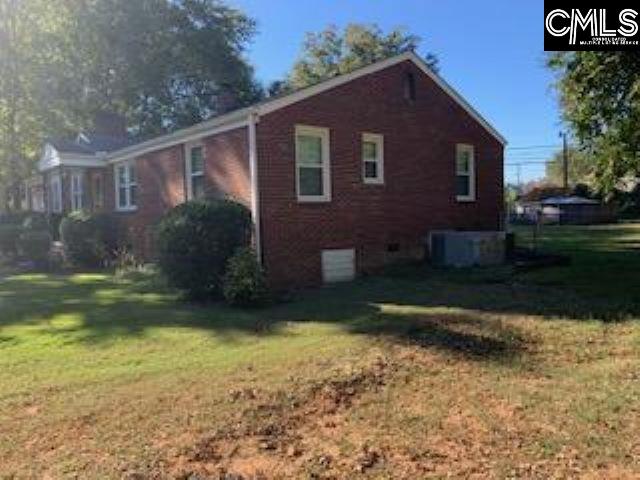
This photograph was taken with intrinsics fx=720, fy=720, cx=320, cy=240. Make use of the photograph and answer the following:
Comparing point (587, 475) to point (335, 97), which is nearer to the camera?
point (587, 475)

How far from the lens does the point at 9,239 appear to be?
76.8 feet

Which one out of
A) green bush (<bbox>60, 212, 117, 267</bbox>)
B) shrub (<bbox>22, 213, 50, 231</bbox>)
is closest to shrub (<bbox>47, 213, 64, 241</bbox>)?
shrub (<bbox>22, 213, 50, 231</bbox>)

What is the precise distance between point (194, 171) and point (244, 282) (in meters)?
5.71

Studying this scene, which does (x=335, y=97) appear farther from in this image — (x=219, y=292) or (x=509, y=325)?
(x=509, y=325)

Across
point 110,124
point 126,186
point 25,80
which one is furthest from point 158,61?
point 126,186

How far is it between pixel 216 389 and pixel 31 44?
1210 inches

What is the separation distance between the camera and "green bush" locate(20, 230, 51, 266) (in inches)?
834

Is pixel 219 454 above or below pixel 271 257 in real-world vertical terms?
below

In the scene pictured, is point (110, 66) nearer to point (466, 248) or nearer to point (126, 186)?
point (126, 186)

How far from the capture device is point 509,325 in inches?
365

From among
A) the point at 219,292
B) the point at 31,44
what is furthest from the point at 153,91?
the point at 219,292

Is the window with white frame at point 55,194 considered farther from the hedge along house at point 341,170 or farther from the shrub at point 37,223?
the hedge along house at point 341,170

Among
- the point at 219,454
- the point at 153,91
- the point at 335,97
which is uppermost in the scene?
the point at 153,91

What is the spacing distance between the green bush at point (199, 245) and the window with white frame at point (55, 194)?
15.4 m
